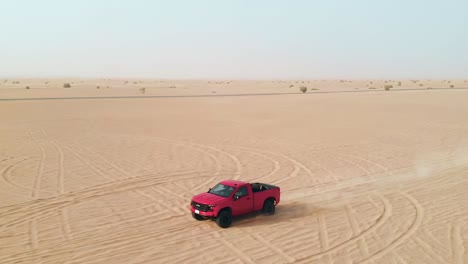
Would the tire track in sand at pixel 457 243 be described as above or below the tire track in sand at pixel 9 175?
below

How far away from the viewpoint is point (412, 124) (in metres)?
35.2

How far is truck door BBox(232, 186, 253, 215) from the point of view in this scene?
12.2 m

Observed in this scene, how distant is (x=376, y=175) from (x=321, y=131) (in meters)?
13.0

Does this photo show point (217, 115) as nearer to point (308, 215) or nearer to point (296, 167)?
point (296, 167)

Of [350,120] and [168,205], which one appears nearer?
[168,205]

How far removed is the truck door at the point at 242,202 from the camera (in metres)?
12.2

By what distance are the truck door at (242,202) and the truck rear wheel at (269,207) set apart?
0.65 m

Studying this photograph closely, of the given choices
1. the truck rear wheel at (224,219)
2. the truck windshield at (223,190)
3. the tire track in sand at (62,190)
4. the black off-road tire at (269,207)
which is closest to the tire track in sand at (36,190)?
the tire track in sand at (62,190)

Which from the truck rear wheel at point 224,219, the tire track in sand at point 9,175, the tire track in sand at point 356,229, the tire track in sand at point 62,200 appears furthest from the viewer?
the tire track in sand at point 9,175

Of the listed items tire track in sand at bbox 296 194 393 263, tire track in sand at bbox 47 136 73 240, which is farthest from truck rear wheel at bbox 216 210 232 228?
tire track in sand at bbox 47 136 73 240

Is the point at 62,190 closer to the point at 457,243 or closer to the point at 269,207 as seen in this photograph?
the point at 269,207

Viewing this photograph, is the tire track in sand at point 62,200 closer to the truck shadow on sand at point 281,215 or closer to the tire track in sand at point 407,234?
the truck shadow on sand at point 281,215

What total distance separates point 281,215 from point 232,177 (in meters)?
5.20

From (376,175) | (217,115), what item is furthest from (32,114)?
(376,175)
